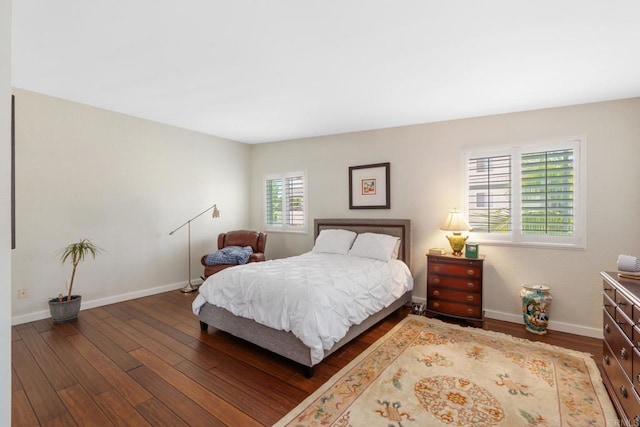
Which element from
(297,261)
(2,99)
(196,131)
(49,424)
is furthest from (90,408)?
(196,131)

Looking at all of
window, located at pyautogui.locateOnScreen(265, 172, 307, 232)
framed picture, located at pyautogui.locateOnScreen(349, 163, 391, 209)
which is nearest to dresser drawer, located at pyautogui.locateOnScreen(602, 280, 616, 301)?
framed picture, located at pyautogui.locateOnScreen(349, 163, 391, 209)

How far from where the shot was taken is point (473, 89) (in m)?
3.01

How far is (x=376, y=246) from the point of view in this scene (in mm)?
3990

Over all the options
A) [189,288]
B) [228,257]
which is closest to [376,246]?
[228,257]

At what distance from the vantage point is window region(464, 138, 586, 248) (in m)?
3.29

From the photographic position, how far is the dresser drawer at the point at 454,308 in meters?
3.44

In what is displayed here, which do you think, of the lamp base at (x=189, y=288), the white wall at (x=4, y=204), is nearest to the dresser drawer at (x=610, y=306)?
the white wall at (x=4, y=204)

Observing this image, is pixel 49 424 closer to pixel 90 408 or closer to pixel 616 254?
pixel 90 408

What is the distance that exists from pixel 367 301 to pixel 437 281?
1.23 m

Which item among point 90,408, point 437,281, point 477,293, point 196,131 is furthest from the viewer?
point 196,131

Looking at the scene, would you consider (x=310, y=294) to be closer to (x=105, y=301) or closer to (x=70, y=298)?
(x=70, y=298)

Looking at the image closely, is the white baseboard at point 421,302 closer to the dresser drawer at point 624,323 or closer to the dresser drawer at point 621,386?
the dresser drawer at point 621,386

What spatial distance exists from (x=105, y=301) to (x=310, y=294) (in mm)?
3281

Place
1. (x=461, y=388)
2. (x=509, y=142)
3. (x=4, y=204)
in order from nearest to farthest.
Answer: (x=4, y=204) < (x=461, y=388) < (x=509, y=142)
